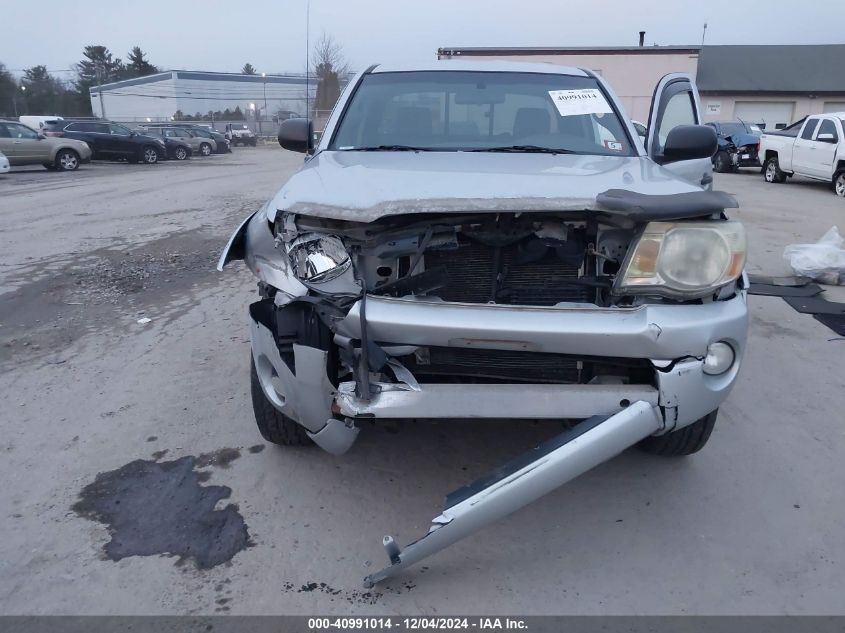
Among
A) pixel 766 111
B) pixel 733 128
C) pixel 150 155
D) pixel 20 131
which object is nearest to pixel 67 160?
pixel 20 131

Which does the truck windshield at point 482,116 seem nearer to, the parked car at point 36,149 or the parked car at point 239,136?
the parked car at point 36,149

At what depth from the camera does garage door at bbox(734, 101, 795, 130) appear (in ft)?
114

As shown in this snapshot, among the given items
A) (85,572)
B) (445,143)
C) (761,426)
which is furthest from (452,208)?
(761,426)

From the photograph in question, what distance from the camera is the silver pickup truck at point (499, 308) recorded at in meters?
2.41

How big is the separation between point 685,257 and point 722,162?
1972 cm

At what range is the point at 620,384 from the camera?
2607 millimetres

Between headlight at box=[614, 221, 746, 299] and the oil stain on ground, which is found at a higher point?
headlight at box=[614, 221, 746, 299]

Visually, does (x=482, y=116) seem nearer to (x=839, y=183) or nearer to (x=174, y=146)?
(x=839, y=183)

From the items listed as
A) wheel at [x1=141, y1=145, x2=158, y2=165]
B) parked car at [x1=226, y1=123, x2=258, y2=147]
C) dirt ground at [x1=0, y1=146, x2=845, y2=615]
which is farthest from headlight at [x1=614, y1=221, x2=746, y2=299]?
parked car at [x1=226, y1=123, x2=258, y2=147]

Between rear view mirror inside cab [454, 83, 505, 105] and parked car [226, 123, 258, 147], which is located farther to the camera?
parked car [226, 123, 258, 147]

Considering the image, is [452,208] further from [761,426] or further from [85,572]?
[761,426]

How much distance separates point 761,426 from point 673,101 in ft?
8.31

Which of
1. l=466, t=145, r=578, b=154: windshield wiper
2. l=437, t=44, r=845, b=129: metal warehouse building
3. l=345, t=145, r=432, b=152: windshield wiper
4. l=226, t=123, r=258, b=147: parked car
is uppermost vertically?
l=437, t=44, r=845, b=129: metal warehouse building

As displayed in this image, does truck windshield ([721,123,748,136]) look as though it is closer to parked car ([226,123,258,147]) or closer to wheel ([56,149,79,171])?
wheel ([56,149,79,171])
